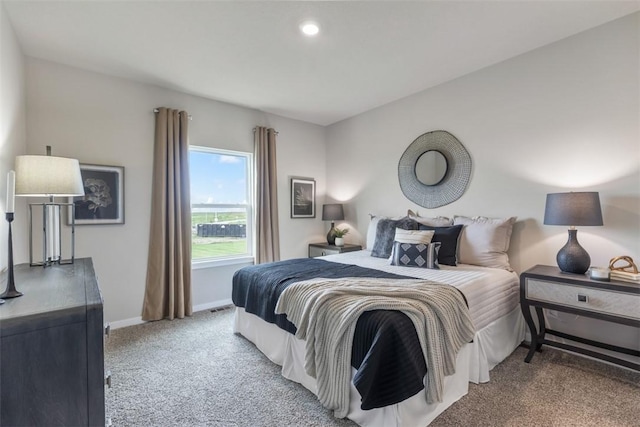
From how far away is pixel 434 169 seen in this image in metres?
3.49

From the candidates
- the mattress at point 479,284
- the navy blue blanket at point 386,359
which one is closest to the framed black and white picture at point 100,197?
the mattress at point 479,284

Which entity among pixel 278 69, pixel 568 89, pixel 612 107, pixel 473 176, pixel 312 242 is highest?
pixel 278 69

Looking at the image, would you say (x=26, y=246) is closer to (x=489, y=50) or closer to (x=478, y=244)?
(x=478, y=244)

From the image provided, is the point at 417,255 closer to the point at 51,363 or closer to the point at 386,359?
the point at 386,359

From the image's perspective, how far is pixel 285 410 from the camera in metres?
1.86

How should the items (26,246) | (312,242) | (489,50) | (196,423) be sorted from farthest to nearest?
(312,242) < (489,50) < (26,246) < (196,423)

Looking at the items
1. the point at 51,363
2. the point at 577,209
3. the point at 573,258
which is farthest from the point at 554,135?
the point at 51,363

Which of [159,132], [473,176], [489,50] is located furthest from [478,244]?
[159,132]

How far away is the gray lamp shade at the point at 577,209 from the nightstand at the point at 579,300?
16.4 inches

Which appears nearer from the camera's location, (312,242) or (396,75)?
(396,75)

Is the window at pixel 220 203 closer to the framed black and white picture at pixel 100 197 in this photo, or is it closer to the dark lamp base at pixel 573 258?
the framed black and white picture at pixel 100 197

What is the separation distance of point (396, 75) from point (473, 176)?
136 cm

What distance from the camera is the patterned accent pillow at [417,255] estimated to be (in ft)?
9.04

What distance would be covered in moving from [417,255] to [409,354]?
1420mm
